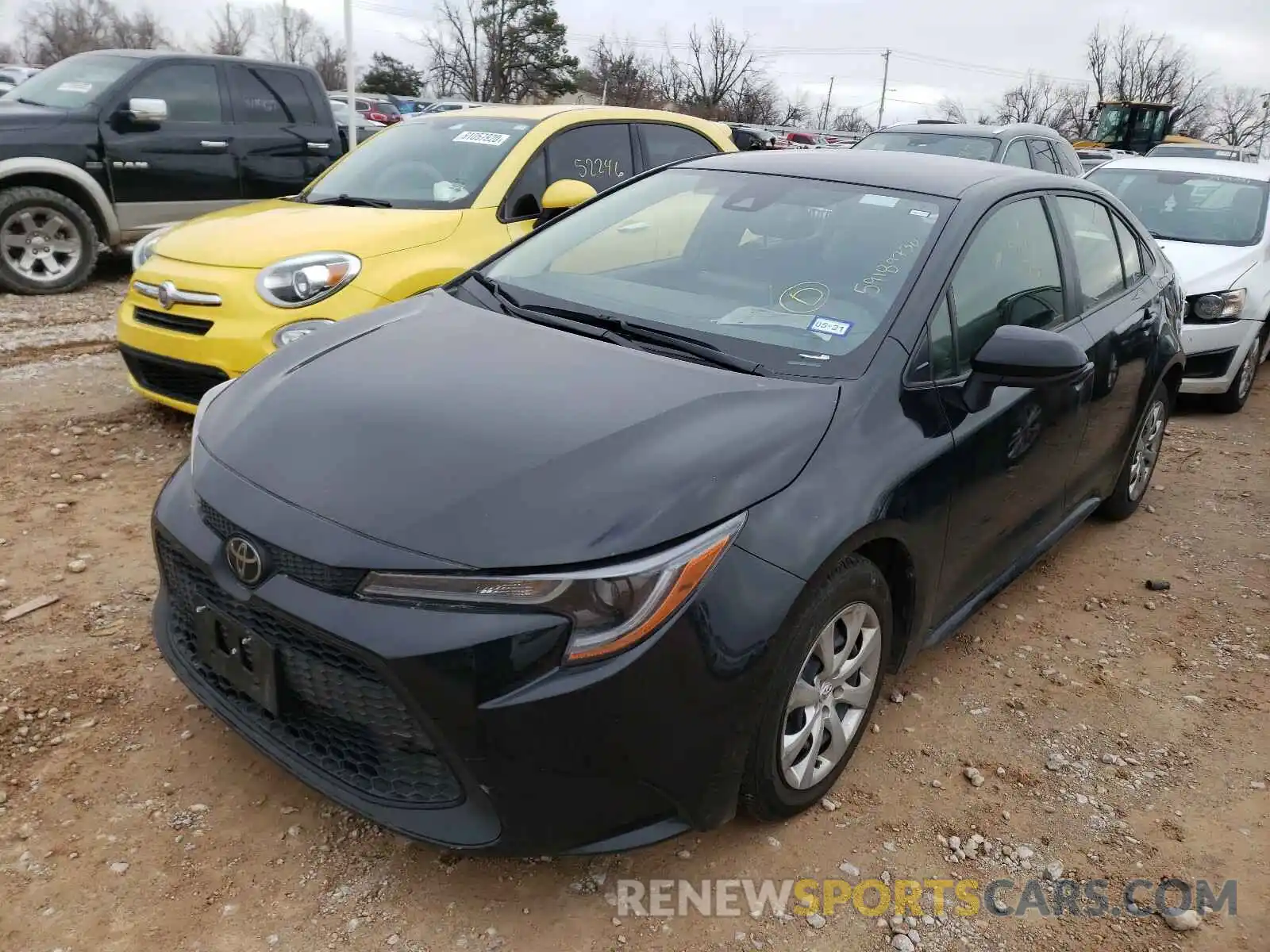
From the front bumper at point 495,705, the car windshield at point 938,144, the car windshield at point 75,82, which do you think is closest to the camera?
the front bumper at point 495,705

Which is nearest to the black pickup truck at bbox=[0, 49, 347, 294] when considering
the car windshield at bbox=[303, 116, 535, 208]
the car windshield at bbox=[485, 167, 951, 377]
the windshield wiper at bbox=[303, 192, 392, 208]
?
the car windshield at bbox=[303, 116, 535, 208]

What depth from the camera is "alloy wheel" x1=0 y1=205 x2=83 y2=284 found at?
7.32 meters

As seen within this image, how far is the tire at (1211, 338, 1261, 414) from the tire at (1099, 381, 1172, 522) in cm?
228

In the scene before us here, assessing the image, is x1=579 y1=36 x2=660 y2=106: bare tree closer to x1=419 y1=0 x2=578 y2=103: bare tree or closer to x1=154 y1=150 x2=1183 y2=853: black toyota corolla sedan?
x1=419 y1=0 x2=578 y2=103: bare tree

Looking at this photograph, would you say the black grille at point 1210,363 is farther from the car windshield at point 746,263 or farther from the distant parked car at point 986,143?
the car windshield at point 746,263

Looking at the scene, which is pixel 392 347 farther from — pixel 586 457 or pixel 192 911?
pixel 192 911

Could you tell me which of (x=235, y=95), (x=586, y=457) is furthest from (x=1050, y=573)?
(x=235, y=95)

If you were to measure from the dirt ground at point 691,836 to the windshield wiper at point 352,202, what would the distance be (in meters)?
2.06

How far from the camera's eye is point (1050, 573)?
13.5 ft

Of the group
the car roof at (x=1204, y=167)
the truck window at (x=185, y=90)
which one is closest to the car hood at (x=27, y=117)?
the truck window at (x=185, y=90)

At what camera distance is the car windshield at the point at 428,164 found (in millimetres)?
5195

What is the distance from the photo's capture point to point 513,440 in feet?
7.09

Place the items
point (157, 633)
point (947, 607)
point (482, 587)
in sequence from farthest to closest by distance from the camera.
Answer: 1. point (947, 607)
2. point (157, 633)
3. point (482, 587)

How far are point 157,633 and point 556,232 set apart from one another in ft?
6.18
